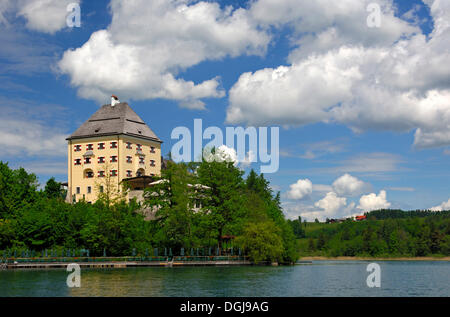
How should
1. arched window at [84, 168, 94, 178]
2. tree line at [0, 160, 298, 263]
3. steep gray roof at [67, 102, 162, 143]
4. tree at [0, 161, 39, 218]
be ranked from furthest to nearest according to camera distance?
steep gray roof at [67, 102, 162, 143]
arched window at [84, 168, 94, 178]
tree at [0, 161, 39, 218]
tree line at [0, 160, 298, 263]

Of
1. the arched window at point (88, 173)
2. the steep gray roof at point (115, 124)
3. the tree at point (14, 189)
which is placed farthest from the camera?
the steep gray roof at point (115, 124)

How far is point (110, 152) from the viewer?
339 ft

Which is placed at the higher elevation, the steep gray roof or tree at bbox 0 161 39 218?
the steep gray roof

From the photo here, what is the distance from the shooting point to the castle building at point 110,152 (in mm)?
102125

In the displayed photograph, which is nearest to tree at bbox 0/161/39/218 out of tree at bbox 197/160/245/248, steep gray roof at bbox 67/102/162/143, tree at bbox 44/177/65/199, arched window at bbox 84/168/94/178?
tree at bbox 44/177/65/199

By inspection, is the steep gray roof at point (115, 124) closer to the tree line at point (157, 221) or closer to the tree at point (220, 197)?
the tree line at point (157, 221)

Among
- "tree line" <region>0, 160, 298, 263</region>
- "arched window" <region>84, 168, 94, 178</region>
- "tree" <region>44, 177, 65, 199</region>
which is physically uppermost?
"arched window" <region>84, 168, 94, 178</region>

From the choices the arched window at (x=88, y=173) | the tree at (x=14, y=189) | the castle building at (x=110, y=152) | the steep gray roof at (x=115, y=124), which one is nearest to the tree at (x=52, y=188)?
the castle building at (x=110, y=152)

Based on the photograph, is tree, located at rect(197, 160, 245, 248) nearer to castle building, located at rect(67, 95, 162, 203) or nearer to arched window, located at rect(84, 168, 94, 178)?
castle building, located at rect(67, 95, 162, 203)

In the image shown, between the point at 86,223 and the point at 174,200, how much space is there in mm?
12524

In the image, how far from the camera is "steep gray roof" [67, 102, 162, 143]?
10475 centimetres

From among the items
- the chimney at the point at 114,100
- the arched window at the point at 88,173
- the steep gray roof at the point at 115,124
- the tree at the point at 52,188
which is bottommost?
the tree at the point at 52,188

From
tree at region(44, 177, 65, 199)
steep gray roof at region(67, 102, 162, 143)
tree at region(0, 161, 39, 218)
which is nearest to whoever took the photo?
tree at region(0, 161, 39, 218)
